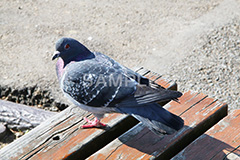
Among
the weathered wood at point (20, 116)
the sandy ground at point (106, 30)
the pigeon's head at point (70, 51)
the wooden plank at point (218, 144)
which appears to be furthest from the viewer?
the sandy ground at point (106, 30)

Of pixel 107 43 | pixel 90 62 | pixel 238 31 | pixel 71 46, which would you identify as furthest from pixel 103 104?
pixel 238 31

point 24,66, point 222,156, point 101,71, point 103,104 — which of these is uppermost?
point 101,71

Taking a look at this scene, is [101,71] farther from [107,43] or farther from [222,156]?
[107,43]

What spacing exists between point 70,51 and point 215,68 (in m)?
2.68

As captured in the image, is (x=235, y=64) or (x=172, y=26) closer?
(x=235, y=64)

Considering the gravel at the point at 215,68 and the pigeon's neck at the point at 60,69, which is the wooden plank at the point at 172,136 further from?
the gravel at the point at 215,68

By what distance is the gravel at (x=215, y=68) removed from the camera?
4.70 metres

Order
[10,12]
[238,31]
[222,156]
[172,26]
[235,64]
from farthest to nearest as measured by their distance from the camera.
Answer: [10,12] < [172,26] < [238,31] < [235,64] < [222,156]

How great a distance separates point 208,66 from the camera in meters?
5.14

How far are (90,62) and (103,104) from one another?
14.9 inches

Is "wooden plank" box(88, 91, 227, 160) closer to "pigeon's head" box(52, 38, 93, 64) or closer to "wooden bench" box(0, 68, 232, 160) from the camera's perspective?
"wooden bench" box(0, 68, 232, 160)

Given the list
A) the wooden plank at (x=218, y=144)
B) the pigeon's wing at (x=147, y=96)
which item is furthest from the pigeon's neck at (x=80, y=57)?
the wooden plank at (x=218, y=144)

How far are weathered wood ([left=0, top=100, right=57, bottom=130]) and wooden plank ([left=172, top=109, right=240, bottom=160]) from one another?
1.92 m

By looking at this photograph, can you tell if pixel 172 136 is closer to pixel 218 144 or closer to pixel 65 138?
pixel 218 144
